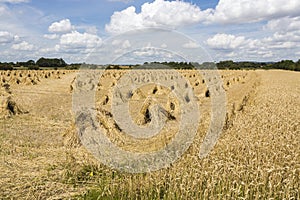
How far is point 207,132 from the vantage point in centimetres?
809

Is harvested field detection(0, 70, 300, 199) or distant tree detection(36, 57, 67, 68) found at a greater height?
distant tree detection(36, 57, 67, 68)

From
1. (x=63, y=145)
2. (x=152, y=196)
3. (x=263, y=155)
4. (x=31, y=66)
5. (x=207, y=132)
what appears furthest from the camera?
(x=31, y=66)

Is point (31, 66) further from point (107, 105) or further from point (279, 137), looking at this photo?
point (279, 137)

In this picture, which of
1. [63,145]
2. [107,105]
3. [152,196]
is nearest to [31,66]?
[107,105]

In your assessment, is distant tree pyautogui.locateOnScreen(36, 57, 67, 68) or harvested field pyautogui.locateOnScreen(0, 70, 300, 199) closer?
harvested field pyautogui.locateOnScreen(0, 70, 300, 199)

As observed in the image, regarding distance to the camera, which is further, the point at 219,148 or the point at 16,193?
the point at 219,148

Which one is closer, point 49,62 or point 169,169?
point 169,169

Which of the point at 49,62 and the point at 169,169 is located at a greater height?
the point at 49,62

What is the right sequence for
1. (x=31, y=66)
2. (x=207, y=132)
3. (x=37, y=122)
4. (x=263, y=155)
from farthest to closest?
(x=31, y=66), (x=37, y=122), (x=207, y=132), (x=263, y=155)

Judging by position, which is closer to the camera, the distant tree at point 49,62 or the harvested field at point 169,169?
the harvested field at point 169,169

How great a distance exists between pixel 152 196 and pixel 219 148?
210 cm

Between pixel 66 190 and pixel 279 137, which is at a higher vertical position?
pixel 279 137

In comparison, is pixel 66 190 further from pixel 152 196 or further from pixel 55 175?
pixel 152 196

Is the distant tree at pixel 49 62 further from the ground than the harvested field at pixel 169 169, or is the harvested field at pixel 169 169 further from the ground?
the distant tree at pixel 49 62
